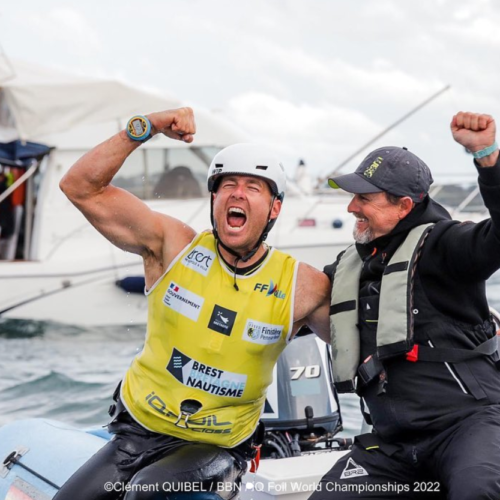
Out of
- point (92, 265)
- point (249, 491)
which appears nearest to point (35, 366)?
point (92, 265)

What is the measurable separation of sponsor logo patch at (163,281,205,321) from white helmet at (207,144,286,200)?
1.54ft

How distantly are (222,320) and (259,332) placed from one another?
16 cm

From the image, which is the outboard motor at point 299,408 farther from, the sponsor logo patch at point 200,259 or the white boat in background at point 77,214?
the white boat in background at point 77,214

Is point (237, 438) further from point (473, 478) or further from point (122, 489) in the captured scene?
point (473, 478)

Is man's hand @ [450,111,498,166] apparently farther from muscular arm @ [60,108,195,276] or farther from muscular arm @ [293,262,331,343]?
muscular arm @ [60,108,195,276]

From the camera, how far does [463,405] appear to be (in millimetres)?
3178

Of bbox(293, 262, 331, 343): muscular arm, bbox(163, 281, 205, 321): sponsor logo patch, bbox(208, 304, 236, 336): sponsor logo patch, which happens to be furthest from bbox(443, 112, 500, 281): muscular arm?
bbox(163, 281, 205, 321): sponsor logo patch

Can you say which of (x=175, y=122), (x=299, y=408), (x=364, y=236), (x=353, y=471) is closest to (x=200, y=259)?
(x=175, y=122)

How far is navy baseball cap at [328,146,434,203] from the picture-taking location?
11.2 feet

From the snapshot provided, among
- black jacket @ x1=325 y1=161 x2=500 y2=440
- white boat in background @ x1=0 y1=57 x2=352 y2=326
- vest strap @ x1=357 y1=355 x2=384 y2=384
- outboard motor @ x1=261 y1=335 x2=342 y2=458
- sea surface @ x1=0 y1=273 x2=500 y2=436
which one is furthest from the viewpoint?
white boat in background @ x1=0 y1=57 x2=352 y2=326

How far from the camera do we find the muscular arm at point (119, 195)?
345cm

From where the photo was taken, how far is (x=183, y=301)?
139 inches

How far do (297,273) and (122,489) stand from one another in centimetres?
111

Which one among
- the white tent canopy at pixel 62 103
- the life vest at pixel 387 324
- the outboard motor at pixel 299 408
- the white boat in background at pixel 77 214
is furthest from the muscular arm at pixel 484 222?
the white tent canopy at pixel 62 103
